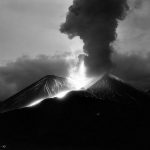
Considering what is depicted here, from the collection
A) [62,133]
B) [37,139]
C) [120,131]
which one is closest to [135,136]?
[120,131]

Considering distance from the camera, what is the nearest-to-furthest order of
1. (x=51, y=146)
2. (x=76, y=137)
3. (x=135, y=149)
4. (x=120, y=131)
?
(x=135, y=149)
(x=51, y=146)
(x=76, y=137)
(x=120, y=131)

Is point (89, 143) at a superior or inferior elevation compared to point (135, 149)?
superior

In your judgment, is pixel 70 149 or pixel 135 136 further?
pixel 135 136

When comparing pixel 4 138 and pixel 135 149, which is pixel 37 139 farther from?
→ pixel 135 149

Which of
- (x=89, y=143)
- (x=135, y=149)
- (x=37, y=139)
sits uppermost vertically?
(x=37, y=139)

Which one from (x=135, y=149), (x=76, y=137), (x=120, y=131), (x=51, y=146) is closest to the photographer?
(x=135, y=149)

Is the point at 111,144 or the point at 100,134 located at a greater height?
the point at 100,134

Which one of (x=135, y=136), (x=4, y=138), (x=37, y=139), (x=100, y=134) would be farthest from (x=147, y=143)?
(x=4, y=138)

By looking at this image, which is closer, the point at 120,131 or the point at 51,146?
the point at 51,146

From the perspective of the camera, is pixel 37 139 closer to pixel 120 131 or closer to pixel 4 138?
pixel 4 138
